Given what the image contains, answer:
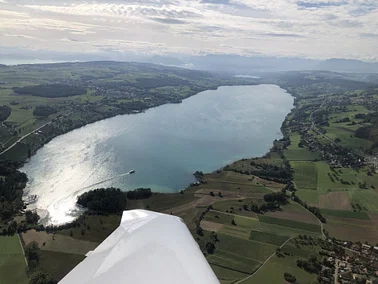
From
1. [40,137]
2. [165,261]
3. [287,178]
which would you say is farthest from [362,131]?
[165,261]

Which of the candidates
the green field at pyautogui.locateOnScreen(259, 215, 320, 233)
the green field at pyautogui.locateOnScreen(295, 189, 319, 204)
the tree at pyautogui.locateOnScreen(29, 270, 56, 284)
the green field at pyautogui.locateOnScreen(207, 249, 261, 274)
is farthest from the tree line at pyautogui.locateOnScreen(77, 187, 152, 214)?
the green field at pyautogui.locateOnScreen(295, 189, 319, 204)

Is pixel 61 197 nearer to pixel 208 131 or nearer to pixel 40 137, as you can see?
pixel 40 137

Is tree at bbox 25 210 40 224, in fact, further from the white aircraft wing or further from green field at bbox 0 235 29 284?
the white aircraft wing

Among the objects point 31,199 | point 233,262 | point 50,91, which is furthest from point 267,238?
point 50,91

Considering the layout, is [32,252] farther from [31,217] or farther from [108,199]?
[108,199]

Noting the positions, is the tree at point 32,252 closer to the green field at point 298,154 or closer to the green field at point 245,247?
the green field at point 245,247

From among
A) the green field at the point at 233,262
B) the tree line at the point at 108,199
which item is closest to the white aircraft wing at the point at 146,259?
the green field at the point at 233,262
